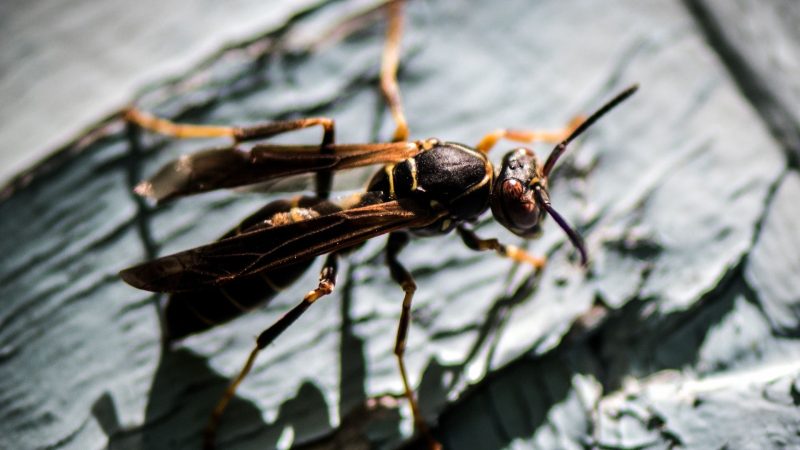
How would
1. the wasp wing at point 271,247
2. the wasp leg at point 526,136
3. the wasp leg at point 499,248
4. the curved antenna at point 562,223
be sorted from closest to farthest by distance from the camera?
the wasp wing at point 271,247 < the curved antenna at point 562,223 < the wasp leg at point 499,248 < the wasp leg at point 526,136

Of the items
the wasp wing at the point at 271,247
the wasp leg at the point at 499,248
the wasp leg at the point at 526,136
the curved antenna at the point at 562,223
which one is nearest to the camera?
the wasp wing at the point at 271,247

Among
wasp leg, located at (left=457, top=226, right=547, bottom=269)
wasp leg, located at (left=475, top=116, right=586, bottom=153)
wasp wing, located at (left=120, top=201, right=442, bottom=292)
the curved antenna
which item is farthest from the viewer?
wasp leg, located at (left=475, top=116, right=586, bottom=153)

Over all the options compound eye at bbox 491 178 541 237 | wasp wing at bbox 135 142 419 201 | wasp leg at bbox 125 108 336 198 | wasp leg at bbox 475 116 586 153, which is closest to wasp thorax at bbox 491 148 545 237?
compound eye at bbox 491 178 541 237

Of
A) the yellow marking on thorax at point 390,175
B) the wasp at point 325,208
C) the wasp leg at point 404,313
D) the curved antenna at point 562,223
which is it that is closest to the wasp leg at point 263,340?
the wasp at point 325,208

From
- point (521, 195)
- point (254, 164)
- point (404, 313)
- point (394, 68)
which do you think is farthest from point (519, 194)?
point (254, 164)

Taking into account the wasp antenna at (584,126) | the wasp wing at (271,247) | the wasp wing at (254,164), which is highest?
the wasp wing at (254,164)

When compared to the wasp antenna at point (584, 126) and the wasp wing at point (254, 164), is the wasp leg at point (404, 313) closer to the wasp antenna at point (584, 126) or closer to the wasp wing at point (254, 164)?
the wasp wing at point (254, 164)

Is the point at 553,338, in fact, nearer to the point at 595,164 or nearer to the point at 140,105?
the point at 595,164

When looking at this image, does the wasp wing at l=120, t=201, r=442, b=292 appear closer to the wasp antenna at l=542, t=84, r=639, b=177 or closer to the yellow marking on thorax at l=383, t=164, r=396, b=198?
the yellow marking on thorax at l=383, t=164, r=396, b=198

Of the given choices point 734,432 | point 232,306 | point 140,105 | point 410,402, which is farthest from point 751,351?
point 140,105
